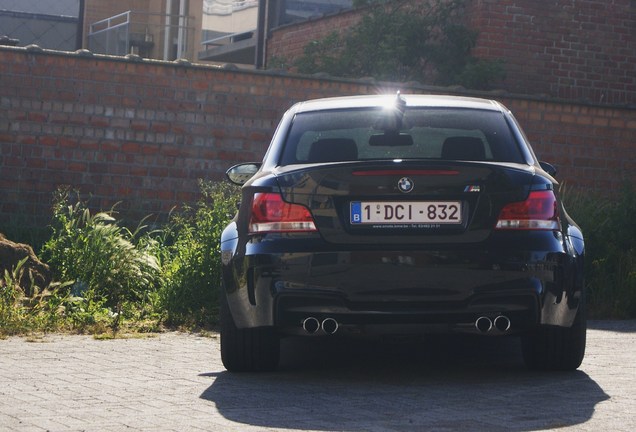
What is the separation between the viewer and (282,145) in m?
7.00

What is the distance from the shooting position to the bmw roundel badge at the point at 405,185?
636 cm

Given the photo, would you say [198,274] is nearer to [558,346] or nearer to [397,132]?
[397,132]

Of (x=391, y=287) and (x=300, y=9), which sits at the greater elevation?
(x=300, y=9)

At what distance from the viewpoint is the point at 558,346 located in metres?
6.85

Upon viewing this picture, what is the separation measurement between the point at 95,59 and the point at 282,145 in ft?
24.1

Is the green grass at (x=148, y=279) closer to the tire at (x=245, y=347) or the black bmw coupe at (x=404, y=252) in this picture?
the tire at (x=245, y=347)

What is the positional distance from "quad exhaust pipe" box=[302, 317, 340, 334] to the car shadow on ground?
31cm

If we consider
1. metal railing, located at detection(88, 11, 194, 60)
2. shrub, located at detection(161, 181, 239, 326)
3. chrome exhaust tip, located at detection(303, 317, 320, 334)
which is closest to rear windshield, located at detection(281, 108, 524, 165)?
chrome exhaust tip, located at detection(303, 317, 320, 334)

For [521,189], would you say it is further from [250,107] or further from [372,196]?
[250,107]

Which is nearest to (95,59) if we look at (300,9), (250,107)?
(250,107)

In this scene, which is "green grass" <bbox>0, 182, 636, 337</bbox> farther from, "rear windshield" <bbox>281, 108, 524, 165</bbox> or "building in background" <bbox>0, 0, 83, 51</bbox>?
"building in background" <bbox>0, 0, 83, 51</bbox>

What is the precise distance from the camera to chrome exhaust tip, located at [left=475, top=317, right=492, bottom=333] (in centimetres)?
635

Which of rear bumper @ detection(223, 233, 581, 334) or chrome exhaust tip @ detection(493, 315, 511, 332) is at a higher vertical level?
rear bumper @ detection(223, 233, 581, 334)

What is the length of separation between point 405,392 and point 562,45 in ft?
43.7
